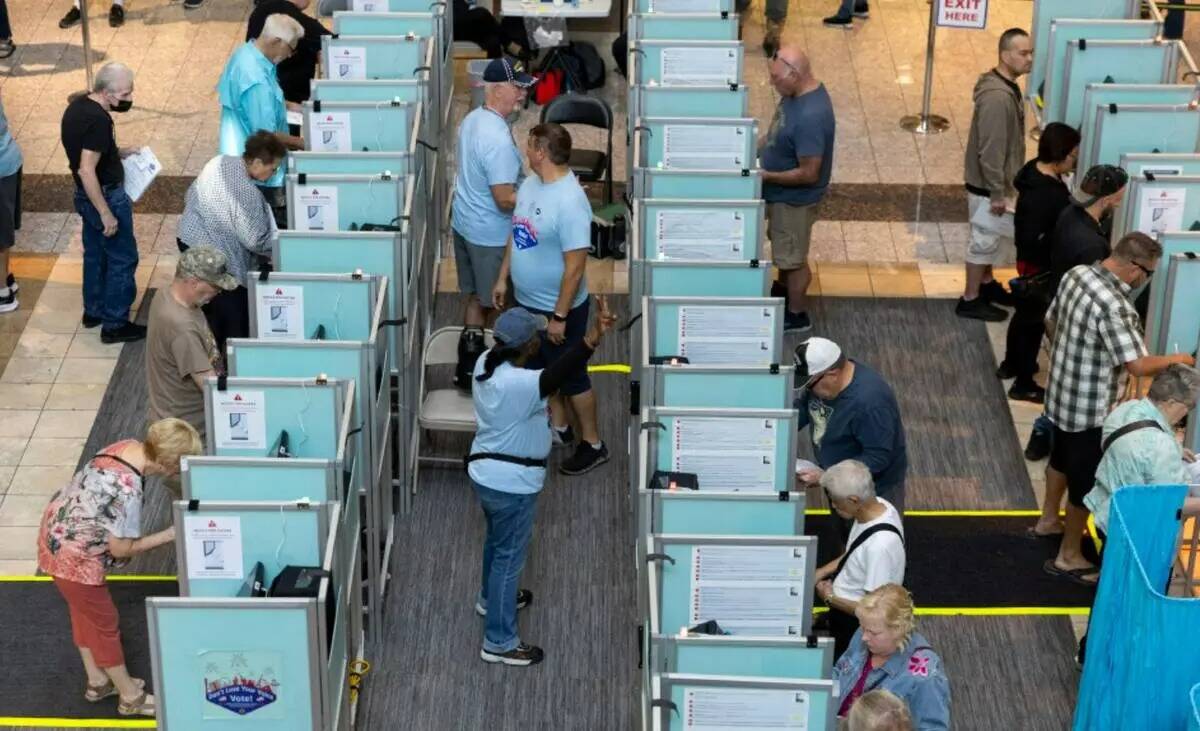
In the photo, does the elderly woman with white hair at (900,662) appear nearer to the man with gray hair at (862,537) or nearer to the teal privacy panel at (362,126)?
the man with gray hair at (862,537)

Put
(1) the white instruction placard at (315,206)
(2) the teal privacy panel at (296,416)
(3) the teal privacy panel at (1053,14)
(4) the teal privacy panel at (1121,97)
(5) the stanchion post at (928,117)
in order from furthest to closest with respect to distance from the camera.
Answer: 1. (5) the stanchion post at (928,117)
2. (3) the teal privacy panel at (1053,14)
3. (4) the teal privacy panel at (1121,97)
4. (1) the white instruction placard at (315,206)
5. (2) the teal privacy panel at (296,416)

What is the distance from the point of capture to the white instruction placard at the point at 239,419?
22.9ft

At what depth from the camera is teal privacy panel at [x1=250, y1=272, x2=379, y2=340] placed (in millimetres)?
7598

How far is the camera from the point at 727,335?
749 cm

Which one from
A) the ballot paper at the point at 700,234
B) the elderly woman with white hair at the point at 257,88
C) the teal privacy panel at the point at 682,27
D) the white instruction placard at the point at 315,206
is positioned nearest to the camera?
the ballot paper at the point at 700,234

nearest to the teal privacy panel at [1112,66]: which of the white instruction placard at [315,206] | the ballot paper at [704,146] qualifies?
the ballot paper at [704,146]

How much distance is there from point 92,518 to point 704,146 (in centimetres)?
375

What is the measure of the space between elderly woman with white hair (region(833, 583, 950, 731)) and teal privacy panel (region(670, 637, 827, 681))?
0.40 feet

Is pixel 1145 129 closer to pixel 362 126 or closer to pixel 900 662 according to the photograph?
pixel 362 126

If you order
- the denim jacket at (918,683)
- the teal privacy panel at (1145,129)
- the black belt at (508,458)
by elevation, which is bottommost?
the denim jacket at (918,683)

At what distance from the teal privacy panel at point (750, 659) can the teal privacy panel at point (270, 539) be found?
4.49 feet

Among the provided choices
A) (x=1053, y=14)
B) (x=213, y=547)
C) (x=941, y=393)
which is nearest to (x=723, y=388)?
(x=213, y=547)

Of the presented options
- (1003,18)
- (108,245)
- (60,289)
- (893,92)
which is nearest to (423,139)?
(108,245)

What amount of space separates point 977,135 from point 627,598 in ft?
11.6
